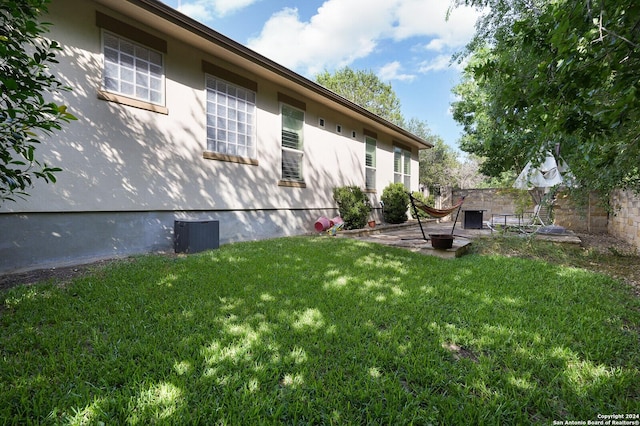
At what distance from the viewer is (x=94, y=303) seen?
276cm

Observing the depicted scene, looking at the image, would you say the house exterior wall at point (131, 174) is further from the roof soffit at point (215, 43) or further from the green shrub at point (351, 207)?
the green shrub at point (351, 207)

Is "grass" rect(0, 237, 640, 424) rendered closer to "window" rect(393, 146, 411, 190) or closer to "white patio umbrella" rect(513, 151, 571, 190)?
"white patio umbrella" rect(513, 151, 571, 190)

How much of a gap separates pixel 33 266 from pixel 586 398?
18.8 feet

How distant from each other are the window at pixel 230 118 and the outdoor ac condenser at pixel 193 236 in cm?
166

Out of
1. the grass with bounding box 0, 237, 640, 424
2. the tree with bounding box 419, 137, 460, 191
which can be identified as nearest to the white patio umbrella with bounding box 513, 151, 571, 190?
the grass with bounding box 0, 237, 640, 424

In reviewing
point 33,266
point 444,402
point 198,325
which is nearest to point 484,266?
point 444,402

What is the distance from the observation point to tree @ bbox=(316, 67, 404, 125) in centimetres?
2744

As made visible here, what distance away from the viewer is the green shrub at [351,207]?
8469 mm

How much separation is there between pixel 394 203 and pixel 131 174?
26.9 ft

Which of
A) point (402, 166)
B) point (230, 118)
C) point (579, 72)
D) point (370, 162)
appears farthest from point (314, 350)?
point (402, 166)

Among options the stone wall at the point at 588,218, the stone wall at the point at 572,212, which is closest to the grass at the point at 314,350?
the stone wall at the point at 572,212

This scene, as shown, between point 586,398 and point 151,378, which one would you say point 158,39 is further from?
point 586,398

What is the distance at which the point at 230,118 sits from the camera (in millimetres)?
6316

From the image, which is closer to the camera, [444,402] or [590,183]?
[444,402]
